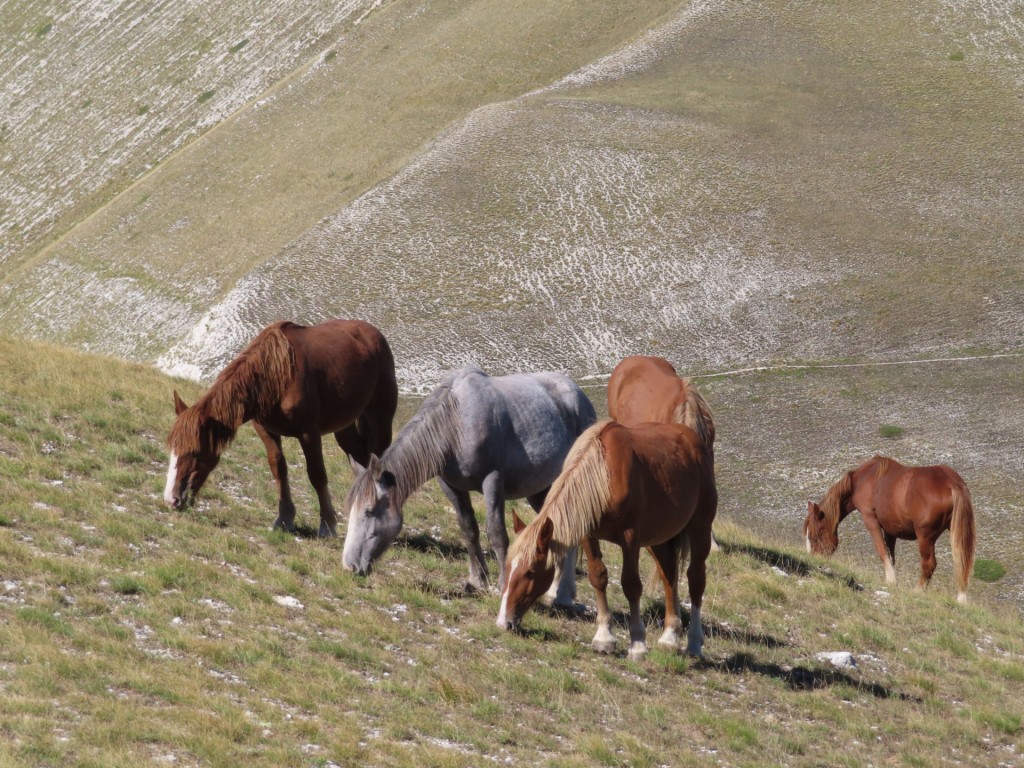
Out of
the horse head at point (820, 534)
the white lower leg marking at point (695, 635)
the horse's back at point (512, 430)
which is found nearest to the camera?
the white lower leg marking at point (695, 635)

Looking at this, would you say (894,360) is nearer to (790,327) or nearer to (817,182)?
(790,327)

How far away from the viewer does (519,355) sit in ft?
125

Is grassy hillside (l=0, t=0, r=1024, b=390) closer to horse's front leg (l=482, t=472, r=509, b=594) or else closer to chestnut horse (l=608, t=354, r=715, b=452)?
chestnut horse (l=608, t=354, r=715, b=452)

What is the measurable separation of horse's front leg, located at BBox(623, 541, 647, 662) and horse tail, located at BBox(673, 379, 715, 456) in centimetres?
242

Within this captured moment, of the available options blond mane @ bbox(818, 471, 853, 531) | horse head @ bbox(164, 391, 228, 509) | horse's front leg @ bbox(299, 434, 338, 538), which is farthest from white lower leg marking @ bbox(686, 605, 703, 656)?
blond mane @ bbox(818, 471, 853, 531)

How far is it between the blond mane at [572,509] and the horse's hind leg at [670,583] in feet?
4.57

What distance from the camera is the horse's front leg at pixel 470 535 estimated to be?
11953mm

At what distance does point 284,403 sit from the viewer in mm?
13031

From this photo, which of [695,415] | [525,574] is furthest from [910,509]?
[525,574]

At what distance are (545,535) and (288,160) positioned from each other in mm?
53956

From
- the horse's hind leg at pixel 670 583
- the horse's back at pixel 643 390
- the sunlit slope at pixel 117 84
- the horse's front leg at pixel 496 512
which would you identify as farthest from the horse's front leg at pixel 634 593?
the sunlit slope at pixel 117 84

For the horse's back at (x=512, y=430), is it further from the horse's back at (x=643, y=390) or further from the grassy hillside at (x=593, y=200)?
the grassy hillside at (x=593, y=200)

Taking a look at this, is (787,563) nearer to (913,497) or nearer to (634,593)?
(913,497)

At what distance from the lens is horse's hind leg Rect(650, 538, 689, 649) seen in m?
11.1
